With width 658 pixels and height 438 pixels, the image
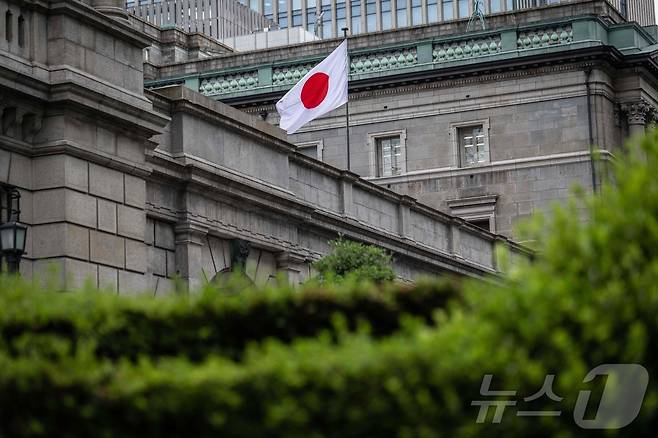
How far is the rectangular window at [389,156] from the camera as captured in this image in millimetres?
67188

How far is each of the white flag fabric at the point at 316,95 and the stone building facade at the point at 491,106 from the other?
19686 millimetres

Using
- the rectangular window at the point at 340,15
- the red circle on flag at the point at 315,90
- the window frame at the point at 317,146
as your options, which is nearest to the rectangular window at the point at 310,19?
the rectangular window at the point at 340,15

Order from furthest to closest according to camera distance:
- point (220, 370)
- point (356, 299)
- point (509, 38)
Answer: point (509, 38) → point (356, 299) → point (220, 370)

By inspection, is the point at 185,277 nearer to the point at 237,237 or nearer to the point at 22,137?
the point at 237,237

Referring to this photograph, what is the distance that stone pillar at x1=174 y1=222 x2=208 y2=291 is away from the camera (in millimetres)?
30469

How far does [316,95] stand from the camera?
150 feet

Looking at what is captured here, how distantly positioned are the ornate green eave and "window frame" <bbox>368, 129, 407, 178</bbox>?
6.72 feet

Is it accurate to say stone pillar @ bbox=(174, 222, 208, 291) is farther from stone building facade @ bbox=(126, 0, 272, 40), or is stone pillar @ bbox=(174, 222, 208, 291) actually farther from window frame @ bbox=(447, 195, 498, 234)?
stone building facade @ bbox=(126, 0, 272, 40)

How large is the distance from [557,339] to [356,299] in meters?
2.45

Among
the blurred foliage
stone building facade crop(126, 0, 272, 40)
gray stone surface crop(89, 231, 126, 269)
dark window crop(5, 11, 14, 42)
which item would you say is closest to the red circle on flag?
gray stone surface crop(89, 231, 126, 269)

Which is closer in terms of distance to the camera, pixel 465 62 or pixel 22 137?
pixel 22 137

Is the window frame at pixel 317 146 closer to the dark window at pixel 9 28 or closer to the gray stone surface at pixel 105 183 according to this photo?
the gray stone surface at pixel 105 183

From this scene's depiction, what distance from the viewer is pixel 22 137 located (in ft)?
84.7

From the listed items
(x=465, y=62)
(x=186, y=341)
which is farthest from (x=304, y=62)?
(x=186, y=341)
